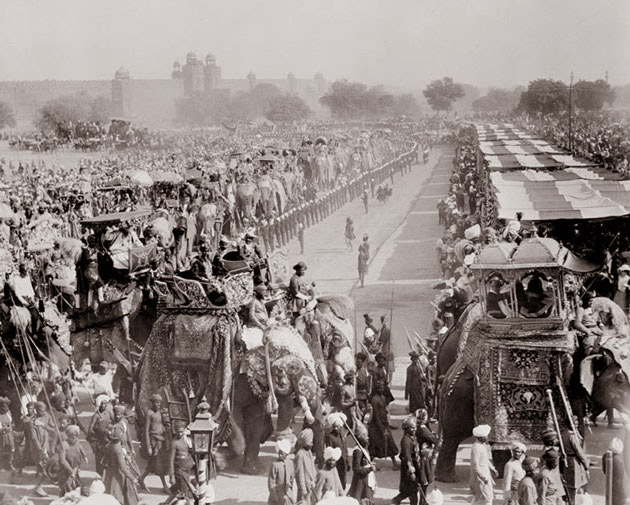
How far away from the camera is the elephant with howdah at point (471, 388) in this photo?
984 centimetres

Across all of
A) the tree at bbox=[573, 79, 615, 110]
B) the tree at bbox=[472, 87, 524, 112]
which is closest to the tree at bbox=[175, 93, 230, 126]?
the tree at bbox=[573, 79, 615, 110]

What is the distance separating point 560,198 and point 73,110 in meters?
68.4

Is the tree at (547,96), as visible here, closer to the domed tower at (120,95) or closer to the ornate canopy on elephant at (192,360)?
the domed tower at (120,95)

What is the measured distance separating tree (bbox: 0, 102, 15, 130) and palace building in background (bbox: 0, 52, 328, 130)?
3475mm

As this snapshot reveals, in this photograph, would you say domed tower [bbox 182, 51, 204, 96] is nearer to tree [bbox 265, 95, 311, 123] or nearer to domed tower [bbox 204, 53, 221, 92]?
domed tower [bbox 204, 53, 221, 92]

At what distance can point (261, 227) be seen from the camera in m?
26.5

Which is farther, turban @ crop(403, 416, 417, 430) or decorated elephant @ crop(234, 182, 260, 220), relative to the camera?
decorated elephant @ crop(234, 182, 260, 220)

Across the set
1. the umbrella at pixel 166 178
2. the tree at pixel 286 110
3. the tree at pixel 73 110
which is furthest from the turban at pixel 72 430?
the tree at pixel 286 110

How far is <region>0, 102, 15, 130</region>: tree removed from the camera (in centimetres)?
7950

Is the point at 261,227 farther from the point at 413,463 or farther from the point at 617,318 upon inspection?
the point at 413,463

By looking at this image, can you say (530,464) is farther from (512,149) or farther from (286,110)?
(286,110)

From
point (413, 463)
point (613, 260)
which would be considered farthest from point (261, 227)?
point (413, 463)

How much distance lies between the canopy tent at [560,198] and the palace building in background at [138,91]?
7094 cm

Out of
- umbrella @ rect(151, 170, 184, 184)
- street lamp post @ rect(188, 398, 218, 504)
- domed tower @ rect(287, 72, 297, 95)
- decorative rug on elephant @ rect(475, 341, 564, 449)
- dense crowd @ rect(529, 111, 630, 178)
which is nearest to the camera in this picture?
street lamp post @ rect(188, 398, 218, 504)
